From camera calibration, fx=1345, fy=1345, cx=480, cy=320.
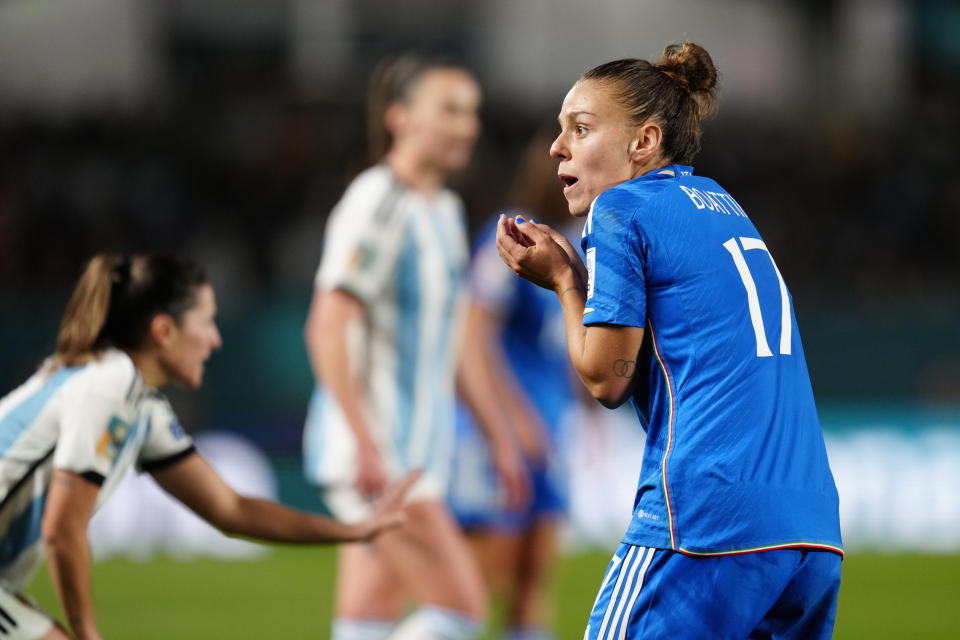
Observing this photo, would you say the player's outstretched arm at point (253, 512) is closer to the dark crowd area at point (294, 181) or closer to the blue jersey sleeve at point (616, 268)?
the blue jersey sleeve at point (616, 268)

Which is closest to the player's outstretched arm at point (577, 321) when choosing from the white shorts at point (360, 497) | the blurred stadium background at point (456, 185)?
the white shorts at point (360, 497)

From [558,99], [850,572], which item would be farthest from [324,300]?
[558,99]

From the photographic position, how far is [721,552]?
2.73 metres

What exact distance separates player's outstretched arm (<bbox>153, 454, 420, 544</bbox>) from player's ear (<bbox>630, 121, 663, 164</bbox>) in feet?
4.40

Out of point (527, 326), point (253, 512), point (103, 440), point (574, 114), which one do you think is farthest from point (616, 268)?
point (527, 326)

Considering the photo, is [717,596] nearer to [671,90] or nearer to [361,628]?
[671,90]

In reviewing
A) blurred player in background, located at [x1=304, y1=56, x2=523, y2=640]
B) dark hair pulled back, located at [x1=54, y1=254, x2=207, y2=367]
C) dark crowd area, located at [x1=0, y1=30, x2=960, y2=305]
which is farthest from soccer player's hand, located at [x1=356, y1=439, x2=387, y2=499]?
dark crowd area, located at [x1=0, y1=30, x2=960, y2=305]

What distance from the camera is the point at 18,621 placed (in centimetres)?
350

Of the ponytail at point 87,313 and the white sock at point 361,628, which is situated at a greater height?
the ponytail at point 87,313

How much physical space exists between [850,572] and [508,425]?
16.2 ft

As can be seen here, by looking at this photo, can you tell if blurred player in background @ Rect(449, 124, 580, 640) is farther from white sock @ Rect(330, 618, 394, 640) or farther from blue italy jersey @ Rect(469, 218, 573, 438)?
white sock @ Rect(330, 618, 394, 640)

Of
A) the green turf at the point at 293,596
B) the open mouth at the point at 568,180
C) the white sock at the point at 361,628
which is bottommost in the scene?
the green turf at the point at 293,596

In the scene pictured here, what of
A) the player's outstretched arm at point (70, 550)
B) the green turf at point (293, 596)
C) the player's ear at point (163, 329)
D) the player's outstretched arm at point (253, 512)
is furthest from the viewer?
the green turf at point (293, 596)

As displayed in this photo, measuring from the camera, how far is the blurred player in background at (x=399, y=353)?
4.56 meters
